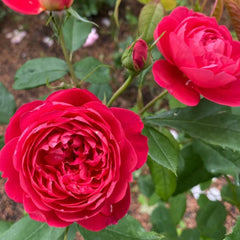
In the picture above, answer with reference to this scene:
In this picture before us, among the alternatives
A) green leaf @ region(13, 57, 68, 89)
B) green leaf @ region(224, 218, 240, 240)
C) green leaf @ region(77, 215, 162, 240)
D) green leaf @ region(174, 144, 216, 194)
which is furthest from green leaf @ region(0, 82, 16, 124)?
green leaf @ region(224, 218, 240, 240)

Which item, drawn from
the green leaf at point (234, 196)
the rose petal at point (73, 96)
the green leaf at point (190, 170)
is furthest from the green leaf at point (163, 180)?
the rose petal at point (73, 96)

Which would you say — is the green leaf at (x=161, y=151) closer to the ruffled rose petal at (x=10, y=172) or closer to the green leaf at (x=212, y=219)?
the ruffled rose petal at (x=10, y=172)

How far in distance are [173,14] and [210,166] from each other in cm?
36

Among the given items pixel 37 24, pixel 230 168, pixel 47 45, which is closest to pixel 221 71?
pixel 230 168

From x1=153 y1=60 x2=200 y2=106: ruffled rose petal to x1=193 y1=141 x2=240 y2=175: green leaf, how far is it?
0.27m

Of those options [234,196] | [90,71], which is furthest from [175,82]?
[234,196]

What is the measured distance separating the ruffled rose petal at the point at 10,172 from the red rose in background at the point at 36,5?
0.23m

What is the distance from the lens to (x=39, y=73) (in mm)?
818

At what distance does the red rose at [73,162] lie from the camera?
1.45 feet

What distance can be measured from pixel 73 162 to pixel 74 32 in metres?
0.50

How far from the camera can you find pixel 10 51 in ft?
7.71

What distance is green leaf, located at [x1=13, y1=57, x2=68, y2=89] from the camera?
0.79 meters

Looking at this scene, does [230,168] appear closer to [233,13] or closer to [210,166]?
[210,166]

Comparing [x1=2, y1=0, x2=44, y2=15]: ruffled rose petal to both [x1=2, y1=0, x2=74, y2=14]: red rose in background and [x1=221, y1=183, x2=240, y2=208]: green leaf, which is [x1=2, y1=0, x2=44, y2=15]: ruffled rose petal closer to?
[x1=2, y1=0, x2=74, y2=14]: red rose in background
